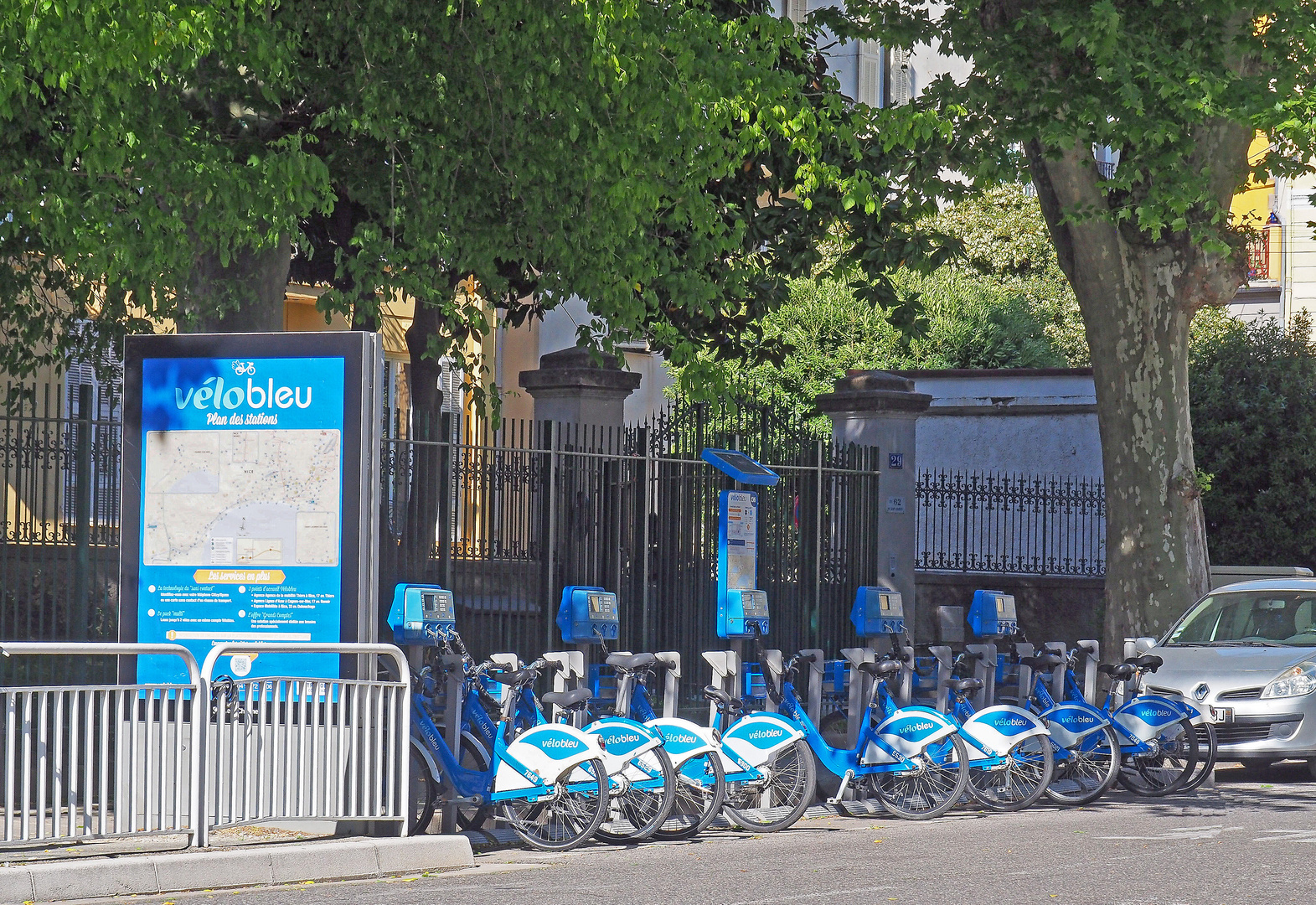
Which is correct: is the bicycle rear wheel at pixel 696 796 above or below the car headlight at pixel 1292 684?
below

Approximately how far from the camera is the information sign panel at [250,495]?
29.1ft

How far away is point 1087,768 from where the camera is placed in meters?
11.4

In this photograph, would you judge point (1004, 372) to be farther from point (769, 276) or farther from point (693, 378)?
point (693, 378)

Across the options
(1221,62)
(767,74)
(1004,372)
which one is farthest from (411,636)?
(1004,372)

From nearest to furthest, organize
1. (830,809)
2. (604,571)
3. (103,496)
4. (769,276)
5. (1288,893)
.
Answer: (1288,893) < (830,809) < (103,496) < (604,571) < (769,276)

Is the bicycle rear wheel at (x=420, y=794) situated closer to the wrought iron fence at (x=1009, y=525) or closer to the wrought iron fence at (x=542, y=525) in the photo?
the wrought iron fence at (x=542, y=525)

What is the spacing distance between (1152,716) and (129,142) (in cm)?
741

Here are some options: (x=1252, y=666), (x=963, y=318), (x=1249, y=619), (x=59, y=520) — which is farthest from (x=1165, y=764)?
(x=963, y=318)

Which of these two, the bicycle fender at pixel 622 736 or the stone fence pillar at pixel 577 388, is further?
the stone fence pillar at pixel 577 388

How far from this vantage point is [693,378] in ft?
42.2

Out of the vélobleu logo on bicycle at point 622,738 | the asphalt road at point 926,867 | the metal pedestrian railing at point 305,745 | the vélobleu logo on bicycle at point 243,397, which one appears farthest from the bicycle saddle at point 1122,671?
the vélobleu logo on bicycle at point 243,397

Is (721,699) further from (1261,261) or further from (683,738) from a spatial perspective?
(1261,261)

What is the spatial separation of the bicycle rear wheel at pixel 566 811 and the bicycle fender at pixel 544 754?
0.16 ft

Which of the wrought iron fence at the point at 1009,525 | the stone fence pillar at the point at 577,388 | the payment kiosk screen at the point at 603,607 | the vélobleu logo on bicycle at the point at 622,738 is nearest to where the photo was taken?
the vélobleu logo on bicycle at the point at 622,738
